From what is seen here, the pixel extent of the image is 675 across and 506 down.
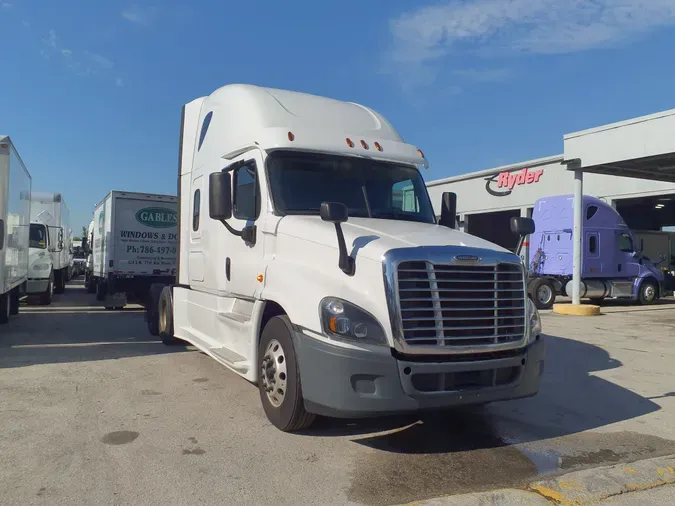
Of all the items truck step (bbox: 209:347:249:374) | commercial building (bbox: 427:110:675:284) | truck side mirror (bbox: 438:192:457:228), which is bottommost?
truck step (bbox: 209:347:249:374)

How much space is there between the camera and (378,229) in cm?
507

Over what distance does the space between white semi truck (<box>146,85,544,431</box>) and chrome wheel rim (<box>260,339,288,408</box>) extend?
16mm

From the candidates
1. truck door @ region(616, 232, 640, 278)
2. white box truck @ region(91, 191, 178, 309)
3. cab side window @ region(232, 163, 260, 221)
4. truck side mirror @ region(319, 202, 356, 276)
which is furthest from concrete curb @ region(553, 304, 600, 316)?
truck side mirror @ region(319, 202, 356, 276)

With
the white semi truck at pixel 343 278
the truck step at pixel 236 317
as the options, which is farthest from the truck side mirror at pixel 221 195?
the truck step at pixel 236 317

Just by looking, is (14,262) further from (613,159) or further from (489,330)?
(613,159)

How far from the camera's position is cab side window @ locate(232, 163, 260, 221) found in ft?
18.8

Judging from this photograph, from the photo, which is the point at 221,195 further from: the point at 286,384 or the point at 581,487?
the point at 581,487

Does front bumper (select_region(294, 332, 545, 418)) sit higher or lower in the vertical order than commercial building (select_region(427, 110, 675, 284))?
lower

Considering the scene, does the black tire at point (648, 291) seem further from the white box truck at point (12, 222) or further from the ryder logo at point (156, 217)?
the white box truck at point (12, 222)

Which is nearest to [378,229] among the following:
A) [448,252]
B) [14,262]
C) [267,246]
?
[448,252]

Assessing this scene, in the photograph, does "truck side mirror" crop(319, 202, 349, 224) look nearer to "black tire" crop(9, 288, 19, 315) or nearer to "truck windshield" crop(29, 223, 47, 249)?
"black tire" crop(9, 288, 19, 315)

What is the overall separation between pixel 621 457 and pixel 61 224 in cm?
2185

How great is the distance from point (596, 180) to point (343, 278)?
25440 millimetres

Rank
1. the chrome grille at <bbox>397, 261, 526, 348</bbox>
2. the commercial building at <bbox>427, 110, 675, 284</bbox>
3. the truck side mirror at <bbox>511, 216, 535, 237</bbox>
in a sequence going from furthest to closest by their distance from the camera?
the commercial building at <bbox>427, 110, 675, 284</bbox>, the truck side mirror at <bbox>511, 216, 535, 237</bbox>, the chrome grille at <bbox>397, 261, 526, 348</bbox>
